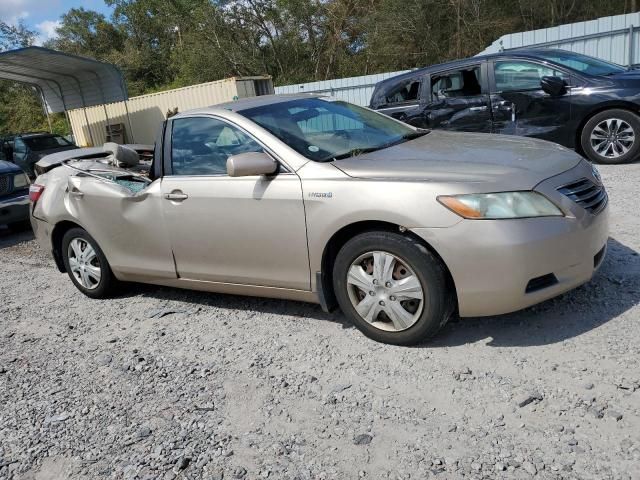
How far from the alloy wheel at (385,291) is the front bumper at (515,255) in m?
0.25

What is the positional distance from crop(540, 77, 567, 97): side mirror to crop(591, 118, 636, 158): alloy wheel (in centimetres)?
67

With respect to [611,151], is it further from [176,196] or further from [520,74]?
[176,196]

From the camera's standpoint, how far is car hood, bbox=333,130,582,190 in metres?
3.15

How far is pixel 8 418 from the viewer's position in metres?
3.33

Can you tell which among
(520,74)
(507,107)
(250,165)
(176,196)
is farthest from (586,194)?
(520,74)

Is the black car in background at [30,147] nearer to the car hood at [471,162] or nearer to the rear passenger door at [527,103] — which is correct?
the rear passenger door at [527,103]

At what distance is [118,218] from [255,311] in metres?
1.36

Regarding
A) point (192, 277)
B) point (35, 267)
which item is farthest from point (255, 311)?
point (35, 267)

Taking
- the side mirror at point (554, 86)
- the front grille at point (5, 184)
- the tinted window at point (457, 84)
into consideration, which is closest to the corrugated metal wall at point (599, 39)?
the tinted window at point (457, 84)

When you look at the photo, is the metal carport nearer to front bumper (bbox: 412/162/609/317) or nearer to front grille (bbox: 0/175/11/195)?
front grille (bbox: 0/175/11/195)

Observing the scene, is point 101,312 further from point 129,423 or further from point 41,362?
point 129,423

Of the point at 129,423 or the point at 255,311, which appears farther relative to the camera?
the point at 255,311

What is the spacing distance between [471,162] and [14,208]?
7.89m

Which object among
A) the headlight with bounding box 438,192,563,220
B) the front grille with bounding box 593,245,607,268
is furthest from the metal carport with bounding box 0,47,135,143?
the front grille with bounding box 593,245,607,268
